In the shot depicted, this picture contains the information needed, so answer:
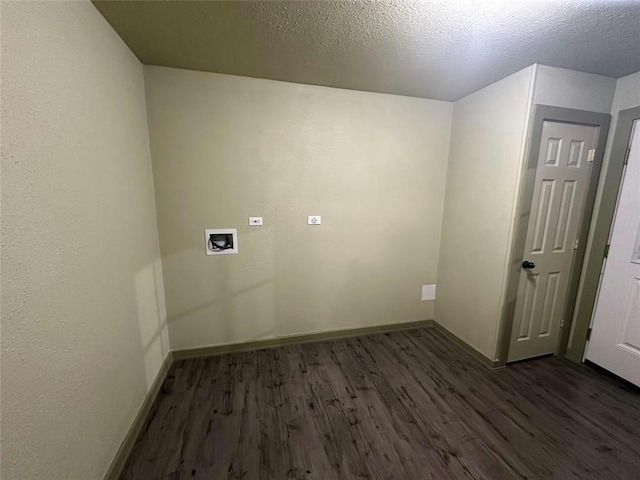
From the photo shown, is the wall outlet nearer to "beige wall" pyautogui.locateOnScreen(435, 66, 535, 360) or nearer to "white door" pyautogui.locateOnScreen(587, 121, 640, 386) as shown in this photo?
"beige wall" pyautogui.locateOnScreen(435, 66, 535, 360)

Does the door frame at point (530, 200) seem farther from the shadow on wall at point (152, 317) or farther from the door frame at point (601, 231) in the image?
the shadow on wall at point (152, 317)

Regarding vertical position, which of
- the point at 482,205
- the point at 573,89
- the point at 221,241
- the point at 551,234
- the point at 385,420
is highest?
the point at 573,89

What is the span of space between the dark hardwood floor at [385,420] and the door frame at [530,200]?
1.61 ft

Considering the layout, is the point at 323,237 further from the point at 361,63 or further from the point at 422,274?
the point at 361,63

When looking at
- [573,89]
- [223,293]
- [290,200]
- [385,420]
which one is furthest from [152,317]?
[573,89]

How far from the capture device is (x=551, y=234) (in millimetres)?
2252

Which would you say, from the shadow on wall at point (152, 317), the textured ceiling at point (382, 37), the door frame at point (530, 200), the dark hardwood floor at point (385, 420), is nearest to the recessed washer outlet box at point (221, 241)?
the shadow on wall at point (152, 317)

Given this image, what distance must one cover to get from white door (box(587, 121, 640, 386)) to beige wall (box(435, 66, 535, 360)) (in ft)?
2.94

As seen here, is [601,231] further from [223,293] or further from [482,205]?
[223,293]

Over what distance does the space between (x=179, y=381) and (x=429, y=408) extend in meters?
1.98

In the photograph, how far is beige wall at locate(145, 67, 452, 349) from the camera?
2164mm

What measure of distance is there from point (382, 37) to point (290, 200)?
1387mm

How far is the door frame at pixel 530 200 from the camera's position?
6.57 ft

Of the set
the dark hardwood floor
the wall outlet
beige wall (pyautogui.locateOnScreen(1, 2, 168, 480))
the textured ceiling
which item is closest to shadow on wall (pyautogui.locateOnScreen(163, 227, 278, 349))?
the dark hardwood floor
